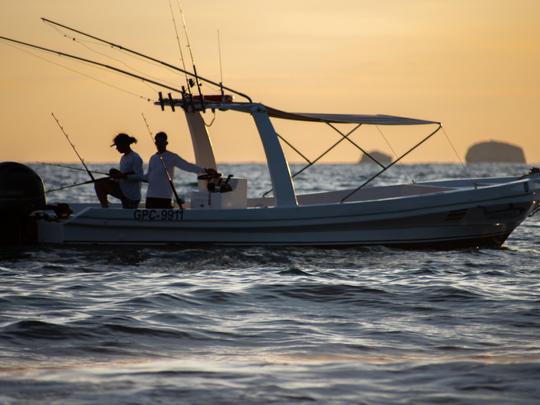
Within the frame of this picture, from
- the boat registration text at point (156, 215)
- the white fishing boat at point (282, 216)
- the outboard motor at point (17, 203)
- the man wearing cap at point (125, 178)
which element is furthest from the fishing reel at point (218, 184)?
the outboard motor at point (17, 203)

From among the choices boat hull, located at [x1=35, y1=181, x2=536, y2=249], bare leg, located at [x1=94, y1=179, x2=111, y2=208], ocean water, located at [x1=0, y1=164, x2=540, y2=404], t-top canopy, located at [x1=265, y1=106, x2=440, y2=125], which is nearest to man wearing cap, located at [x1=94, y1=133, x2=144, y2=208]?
bare leg, located at [x1=94, y1=179, x2=111, y2=208]

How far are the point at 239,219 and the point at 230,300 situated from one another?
5.12m

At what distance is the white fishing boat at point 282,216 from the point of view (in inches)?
632

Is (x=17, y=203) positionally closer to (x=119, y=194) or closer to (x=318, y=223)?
(x=119, y=194)

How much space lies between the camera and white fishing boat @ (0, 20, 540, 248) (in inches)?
632

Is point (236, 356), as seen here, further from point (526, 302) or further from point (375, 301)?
point (526, 302)

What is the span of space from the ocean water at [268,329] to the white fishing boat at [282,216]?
1.01 m

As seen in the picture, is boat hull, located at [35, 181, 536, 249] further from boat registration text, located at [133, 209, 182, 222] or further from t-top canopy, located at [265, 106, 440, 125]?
t-top canopy, located at [265, 106, 440, 125]

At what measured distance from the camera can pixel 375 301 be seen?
11.0 metres

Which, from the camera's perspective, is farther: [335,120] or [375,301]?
[335,120]

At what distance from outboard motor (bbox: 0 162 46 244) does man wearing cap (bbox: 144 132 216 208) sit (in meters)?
1.85

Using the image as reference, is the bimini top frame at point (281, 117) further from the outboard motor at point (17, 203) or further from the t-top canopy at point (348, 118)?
the outboard motor at point (17, 203)

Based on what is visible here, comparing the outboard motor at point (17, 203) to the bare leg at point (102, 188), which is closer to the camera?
the outboard motor at point (17, 203)

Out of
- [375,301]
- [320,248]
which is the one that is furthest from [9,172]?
[375,301]
